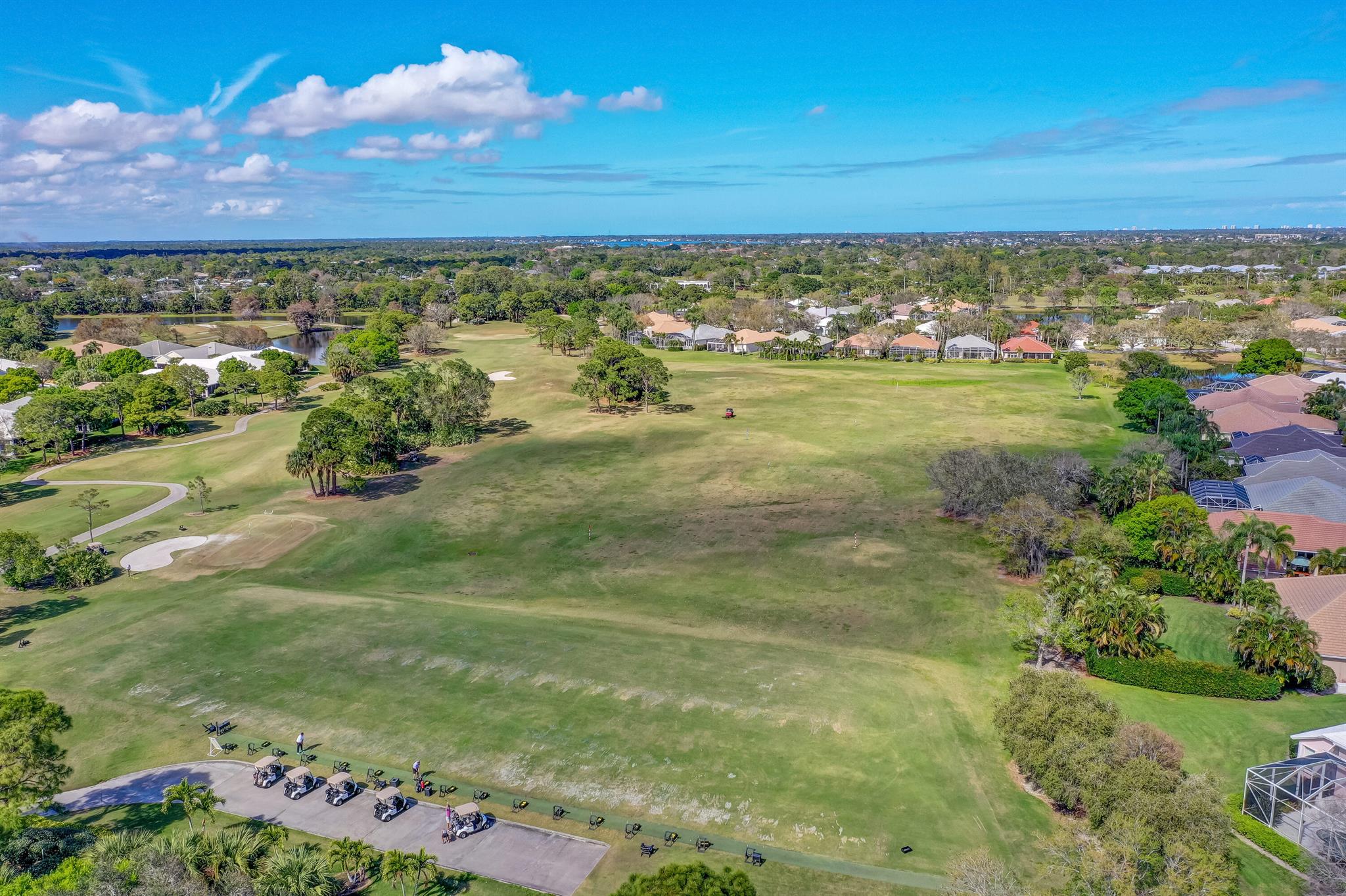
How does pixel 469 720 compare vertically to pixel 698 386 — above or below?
below

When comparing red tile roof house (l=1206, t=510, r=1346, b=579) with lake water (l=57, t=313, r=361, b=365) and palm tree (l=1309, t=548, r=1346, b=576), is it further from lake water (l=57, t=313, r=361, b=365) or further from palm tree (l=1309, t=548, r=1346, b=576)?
lake water (l=57, t=313, r=361, b=365)

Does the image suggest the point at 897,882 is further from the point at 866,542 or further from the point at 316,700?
the point at 866,542

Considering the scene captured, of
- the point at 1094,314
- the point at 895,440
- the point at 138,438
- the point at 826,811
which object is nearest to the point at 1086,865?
the point at 826,811

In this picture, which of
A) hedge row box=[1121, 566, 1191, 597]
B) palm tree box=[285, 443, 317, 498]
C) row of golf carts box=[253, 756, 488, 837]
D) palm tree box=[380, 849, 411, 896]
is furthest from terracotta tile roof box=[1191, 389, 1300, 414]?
palm tree box=[285, 443, 317, 498]

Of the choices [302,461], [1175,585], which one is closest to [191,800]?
[302,461]

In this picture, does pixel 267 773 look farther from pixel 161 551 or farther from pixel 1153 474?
pixel 1153 474

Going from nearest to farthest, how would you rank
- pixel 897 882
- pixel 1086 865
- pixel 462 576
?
pixel 1086 865
pixel 897 882
pixel 462 576
